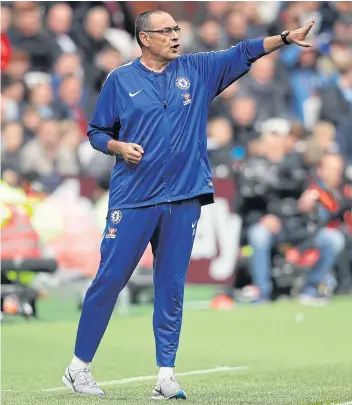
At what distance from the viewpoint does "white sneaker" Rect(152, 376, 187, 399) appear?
7.54 metres

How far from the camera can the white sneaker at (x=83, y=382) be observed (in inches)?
305

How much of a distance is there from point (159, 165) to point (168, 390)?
4.37 feet

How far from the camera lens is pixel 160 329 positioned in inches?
302

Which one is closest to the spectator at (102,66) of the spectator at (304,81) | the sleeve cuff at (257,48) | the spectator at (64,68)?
the spectator at (64,68)

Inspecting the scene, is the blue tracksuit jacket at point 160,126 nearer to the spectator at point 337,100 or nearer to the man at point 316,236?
the man at point 316,236

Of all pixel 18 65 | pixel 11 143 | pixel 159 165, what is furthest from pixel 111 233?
pixel 18 65

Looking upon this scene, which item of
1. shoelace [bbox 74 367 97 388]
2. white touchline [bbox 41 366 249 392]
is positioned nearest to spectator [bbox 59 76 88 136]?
white touchline [bbox 41 366 249 392]

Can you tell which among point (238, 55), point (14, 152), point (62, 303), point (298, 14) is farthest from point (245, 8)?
point (238, 55)

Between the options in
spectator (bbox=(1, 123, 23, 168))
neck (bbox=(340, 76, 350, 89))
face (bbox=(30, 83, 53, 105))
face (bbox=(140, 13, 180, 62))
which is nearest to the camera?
face (bbox=(140, 13, 180, 62))

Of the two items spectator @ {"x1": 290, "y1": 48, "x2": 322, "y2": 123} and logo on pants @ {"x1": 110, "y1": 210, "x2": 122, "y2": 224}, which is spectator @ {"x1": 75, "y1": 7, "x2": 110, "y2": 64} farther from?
logo on pants @ {"x1": 110, "y1": 210, "x2": 122, "y2": 224}

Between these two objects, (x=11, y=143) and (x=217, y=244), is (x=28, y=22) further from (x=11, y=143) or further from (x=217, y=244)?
(x=217, y=244)

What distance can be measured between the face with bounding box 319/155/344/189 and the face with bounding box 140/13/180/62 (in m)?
8.03

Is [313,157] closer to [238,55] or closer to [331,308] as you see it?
[331,308]

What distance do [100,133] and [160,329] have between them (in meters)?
1.24
